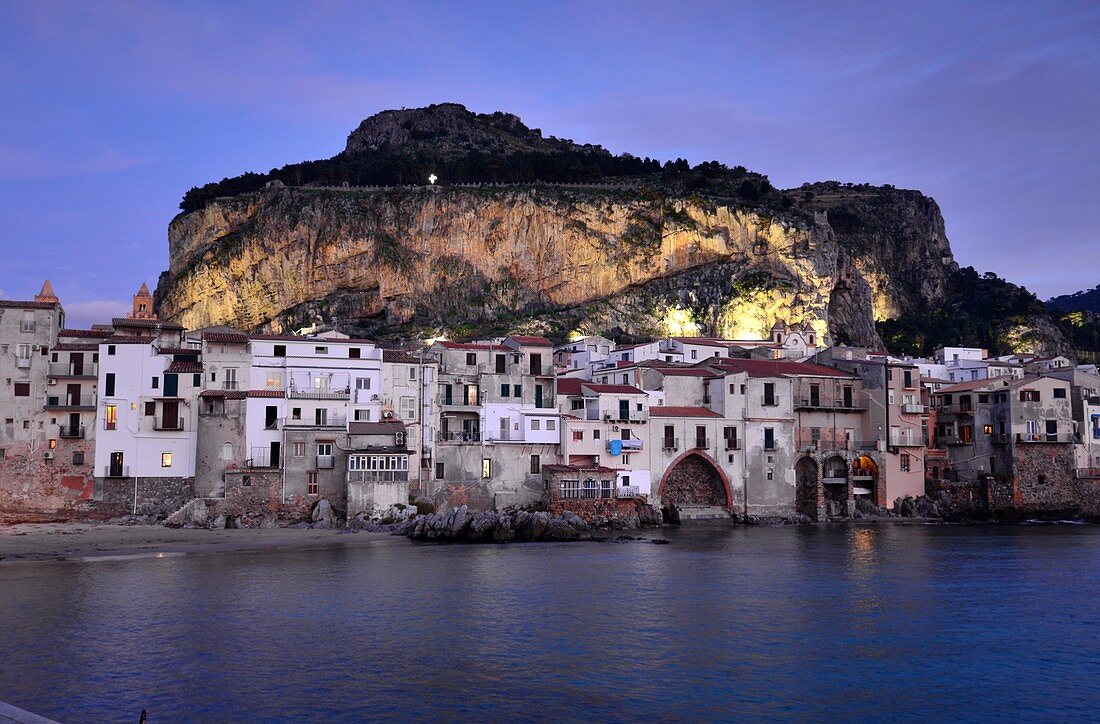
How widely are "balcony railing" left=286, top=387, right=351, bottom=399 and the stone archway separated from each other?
25.1 metres

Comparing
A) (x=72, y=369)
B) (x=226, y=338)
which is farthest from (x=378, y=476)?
(x=72, y=369)

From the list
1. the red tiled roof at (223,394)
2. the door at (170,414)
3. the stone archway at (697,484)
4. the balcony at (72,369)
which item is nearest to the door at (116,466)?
the door at (170,414)

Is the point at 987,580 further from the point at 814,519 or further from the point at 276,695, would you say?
the point at 276,695

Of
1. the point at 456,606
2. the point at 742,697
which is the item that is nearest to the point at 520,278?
the point at 456,606

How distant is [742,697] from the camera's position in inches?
1053

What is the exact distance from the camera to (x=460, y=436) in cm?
6531

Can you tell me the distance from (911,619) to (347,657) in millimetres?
22148

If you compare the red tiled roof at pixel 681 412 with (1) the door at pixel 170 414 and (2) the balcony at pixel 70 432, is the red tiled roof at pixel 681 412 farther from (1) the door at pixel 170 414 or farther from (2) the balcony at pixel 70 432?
(2) the balcony at pixel 70 432

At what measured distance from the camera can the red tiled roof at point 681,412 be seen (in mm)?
70231

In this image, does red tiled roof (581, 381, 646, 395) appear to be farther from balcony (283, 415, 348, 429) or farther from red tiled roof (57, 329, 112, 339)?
red tiled roof (57, 329, 112, 339)

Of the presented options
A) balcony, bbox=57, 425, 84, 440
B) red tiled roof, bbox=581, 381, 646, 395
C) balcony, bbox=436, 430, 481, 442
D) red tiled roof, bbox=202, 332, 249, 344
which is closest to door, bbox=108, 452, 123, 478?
balcony, bbox=57, 425, 84, 440

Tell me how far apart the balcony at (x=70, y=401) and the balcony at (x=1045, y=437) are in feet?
234

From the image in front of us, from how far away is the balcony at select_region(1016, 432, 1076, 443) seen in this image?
263 feet

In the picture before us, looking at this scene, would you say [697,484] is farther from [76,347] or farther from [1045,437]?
[76,347]
